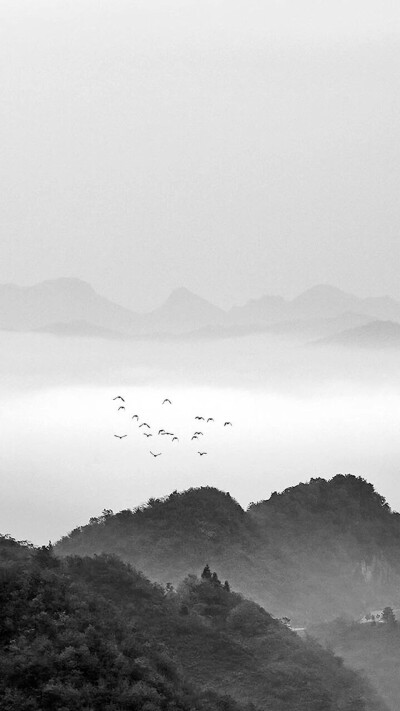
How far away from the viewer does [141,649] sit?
94.5 meters

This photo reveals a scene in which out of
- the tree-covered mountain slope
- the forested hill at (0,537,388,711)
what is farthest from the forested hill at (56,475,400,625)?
the forested hill at (0,537,388,711)

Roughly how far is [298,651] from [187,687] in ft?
82.2

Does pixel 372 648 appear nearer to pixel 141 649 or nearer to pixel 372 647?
pixel 372 647

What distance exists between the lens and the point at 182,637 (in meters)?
114

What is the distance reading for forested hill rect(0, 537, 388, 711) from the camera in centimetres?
8444

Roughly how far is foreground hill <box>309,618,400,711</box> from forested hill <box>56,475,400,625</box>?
41.7ft

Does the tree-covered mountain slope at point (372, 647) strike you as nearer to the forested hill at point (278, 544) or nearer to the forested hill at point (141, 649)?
the forested hill at point (278, 544)

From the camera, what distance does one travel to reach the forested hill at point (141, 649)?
84.4m

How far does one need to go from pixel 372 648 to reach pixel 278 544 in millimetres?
38595

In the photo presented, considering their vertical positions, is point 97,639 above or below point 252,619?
below

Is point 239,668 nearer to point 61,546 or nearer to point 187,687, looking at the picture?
point 187,687

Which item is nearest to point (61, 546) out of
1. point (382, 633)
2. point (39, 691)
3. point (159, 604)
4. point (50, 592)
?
point (382, 633)

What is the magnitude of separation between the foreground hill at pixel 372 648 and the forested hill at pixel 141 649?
1320 cm

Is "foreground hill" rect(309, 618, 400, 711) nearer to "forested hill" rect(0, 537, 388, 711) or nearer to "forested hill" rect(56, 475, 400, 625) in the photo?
"forested hill" rect(56, 475, 400, 625)
